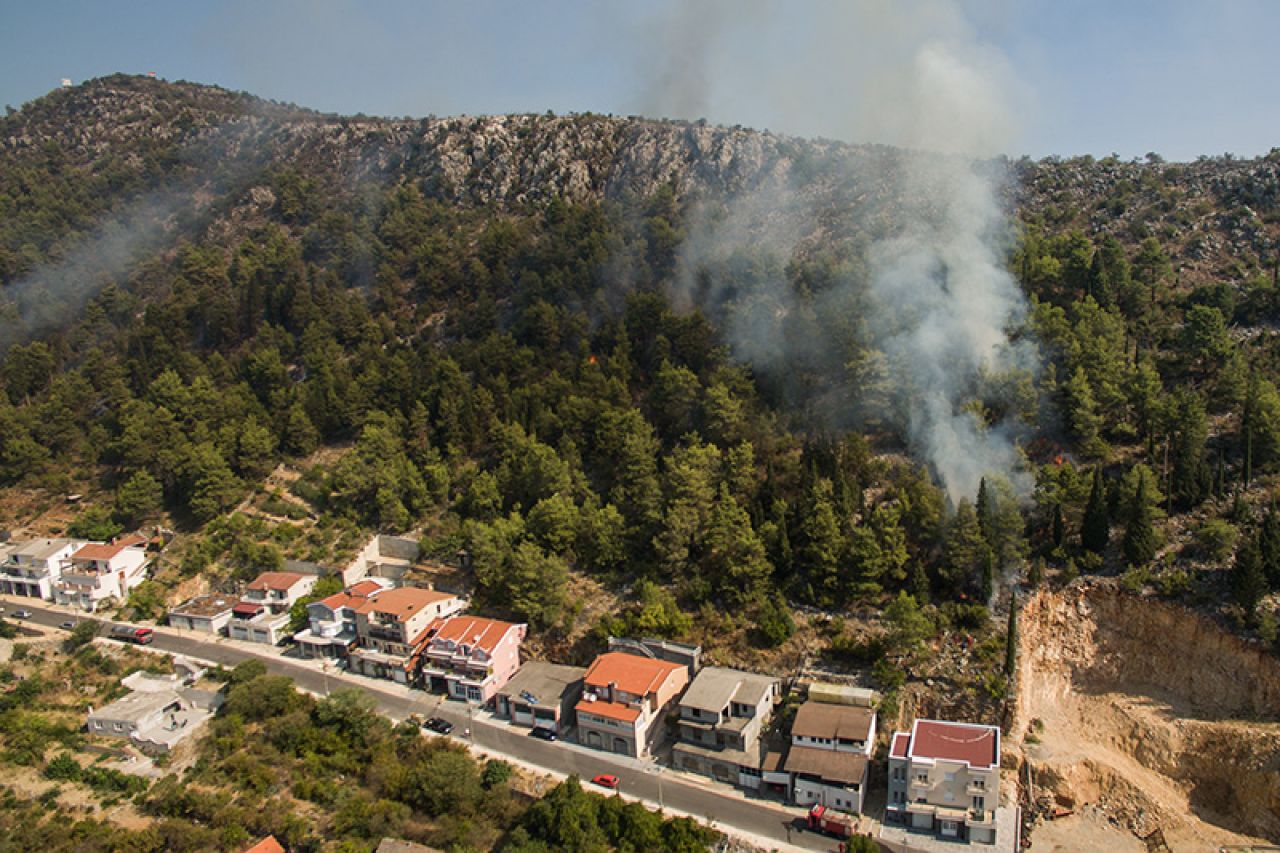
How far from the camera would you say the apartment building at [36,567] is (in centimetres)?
3522

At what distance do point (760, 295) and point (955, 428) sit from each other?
1362 cm

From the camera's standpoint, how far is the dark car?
25969 millimetres

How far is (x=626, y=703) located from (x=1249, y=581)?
17480 millimetres

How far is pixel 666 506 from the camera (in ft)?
101

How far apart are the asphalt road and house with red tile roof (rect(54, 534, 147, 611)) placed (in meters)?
4.02

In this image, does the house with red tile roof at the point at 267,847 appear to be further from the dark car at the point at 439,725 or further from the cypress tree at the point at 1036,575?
the cypress tree at the point at 1036,575

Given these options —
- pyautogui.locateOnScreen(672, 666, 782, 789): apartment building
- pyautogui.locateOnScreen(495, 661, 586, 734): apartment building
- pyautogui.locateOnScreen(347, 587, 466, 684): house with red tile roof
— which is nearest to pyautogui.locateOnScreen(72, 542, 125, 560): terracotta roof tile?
pyautogui.locateOnScreen(347, 587, 466, 684): house with red tile roof

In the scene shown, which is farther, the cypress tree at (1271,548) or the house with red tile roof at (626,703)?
the house with red tile roof at (626,703)

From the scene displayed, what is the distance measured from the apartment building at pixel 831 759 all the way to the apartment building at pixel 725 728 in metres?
1.19

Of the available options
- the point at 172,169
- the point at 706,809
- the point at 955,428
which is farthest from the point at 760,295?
the point at 172,169

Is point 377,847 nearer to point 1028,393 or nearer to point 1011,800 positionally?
point 1011,800

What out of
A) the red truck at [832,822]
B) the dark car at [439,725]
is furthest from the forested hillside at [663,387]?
the dark car at [439,725]

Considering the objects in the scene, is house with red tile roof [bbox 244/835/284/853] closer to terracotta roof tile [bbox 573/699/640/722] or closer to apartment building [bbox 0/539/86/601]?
terracotta roof tile [bbox 573/699/640/722]

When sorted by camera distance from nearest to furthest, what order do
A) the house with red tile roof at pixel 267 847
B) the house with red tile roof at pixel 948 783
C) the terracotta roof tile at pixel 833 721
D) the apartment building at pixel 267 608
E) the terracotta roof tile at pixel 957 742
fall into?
the house with red tile roof at pixel 267 847, the house with red tile roof at pixel 948 783, the terracotta roof tile at pixel 957 742, the terracotta roof tile at pixel 833 721, the apartment building at pixel 267 608
